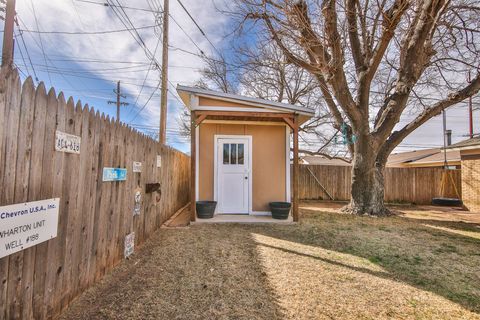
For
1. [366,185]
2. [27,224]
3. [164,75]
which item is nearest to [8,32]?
[164,75]

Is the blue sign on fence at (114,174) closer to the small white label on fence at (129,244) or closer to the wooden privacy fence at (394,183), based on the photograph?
the small white label on fence at (129,244)

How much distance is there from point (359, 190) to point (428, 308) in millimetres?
5385

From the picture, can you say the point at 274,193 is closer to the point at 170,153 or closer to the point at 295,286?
the point at 170,153

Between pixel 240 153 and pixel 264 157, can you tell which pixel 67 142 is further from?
pixel 264 157

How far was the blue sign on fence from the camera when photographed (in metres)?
2.66

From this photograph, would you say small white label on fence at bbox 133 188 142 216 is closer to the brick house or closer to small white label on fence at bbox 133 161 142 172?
small white label on fence at bbox 133 161 142 172

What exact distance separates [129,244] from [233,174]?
3.40m

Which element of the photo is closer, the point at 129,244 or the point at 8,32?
the point at 129,244

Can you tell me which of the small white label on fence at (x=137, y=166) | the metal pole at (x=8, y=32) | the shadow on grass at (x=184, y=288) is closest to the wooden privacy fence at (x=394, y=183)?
the shadow on grass at (x=184, y=288)

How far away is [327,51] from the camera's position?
5934mm

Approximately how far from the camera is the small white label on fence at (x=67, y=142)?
1875mm

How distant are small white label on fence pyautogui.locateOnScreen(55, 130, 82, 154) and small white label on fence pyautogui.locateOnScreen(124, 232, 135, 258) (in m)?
1.60

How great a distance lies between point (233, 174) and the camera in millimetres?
6387

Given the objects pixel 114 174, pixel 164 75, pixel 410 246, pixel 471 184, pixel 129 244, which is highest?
pixel 164 75
